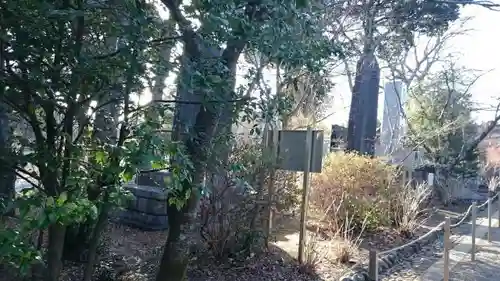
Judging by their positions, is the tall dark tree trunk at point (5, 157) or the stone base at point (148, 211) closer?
the tall dark tree trunk at point (5, 157)

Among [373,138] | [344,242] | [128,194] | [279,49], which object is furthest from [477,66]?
[128,194]

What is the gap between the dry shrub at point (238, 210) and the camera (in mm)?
4906

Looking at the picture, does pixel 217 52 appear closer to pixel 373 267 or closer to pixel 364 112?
pixel 373 267

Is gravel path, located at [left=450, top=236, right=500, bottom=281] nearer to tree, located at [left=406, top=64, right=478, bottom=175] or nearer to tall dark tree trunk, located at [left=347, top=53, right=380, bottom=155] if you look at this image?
tall dark tree trunk, located at [left=347, top=53, right=380, bottom=155]

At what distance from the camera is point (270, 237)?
19.3 feet

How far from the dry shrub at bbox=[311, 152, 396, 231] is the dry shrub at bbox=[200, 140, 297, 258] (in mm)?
2194

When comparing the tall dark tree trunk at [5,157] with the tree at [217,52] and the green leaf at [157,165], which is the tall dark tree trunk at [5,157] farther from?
the tree at [217,52]

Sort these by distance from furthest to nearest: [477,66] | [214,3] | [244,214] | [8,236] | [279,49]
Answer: [477,66]
[244,214]
[279,49]
[214,3]
[8,236]

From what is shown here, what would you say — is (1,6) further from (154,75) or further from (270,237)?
(270,237)

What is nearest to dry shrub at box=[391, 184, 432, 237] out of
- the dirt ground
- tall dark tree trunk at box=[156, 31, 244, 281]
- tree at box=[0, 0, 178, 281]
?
the dirt ground

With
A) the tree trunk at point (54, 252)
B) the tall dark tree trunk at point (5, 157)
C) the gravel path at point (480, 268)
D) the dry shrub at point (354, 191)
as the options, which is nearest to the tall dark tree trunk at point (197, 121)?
the tree trunk at point (54, 252)

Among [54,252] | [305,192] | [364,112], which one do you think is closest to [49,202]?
[54,252]

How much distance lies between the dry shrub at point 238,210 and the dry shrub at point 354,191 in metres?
2.19

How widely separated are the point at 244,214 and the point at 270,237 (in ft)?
2.90
